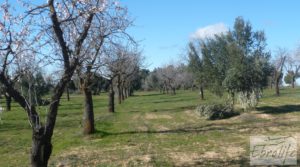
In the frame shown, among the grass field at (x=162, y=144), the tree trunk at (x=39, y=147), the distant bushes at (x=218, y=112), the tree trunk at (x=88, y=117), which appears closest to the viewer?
the tree trunk at (x=39, y=147)

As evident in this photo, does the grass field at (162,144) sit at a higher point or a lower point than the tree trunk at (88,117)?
lower

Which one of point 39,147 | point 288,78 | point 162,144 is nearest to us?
point 39,147

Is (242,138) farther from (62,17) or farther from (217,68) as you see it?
(217,68)

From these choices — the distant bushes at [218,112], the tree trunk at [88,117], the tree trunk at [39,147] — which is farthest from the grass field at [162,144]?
the tree trunk at [39,147]

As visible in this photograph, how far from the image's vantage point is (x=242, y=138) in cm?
2017

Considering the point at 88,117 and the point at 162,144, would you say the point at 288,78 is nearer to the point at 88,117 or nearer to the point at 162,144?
the point at 88,117

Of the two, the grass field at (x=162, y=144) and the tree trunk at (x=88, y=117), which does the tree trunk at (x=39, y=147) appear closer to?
the grass field at (x=162, y=144)

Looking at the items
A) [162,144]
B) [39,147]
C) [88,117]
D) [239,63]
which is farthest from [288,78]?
[39,147]

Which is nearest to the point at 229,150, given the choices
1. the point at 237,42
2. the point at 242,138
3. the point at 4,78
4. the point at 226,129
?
the point at 242,138

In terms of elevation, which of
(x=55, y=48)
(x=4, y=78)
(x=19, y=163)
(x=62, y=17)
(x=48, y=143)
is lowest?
(x=19, y=163)

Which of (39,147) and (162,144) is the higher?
(39,147)

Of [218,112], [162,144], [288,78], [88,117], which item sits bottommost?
[162,144]

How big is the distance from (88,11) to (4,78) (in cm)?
281

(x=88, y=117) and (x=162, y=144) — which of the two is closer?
(x=162, y=144)
